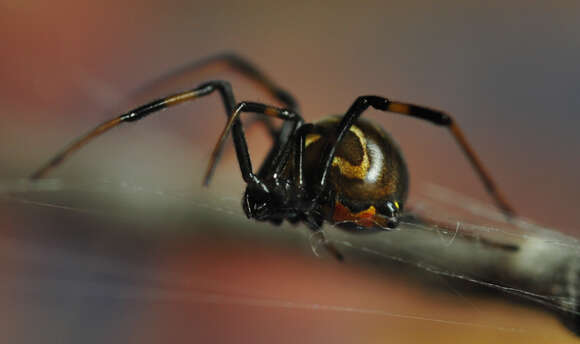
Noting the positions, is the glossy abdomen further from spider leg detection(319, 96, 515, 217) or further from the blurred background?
the blurred background

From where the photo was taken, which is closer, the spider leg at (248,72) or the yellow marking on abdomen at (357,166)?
the yellow marking on abdomen at (357,166)

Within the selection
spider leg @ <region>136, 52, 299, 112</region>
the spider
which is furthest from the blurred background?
the spider

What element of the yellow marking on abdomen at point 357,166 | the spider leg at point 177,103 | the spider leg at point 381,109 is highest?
the spider leg at point 381,109

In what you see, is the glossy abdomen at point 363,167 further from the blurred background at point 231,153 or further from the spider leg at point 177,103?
the blurred background at point 231,153

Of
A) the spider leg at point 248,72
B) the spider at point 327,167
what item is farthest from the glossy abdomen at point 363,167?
the spider leg at point 248,72

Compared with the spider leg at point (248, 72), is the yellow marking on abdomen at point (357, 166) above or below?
below

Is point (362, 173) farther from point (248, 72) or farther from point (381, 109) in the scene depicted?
point (248, 72)

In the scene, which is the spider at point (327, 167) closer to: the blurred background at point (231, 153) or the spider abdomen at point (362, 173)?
the spider abdomen at point (362, 173)
